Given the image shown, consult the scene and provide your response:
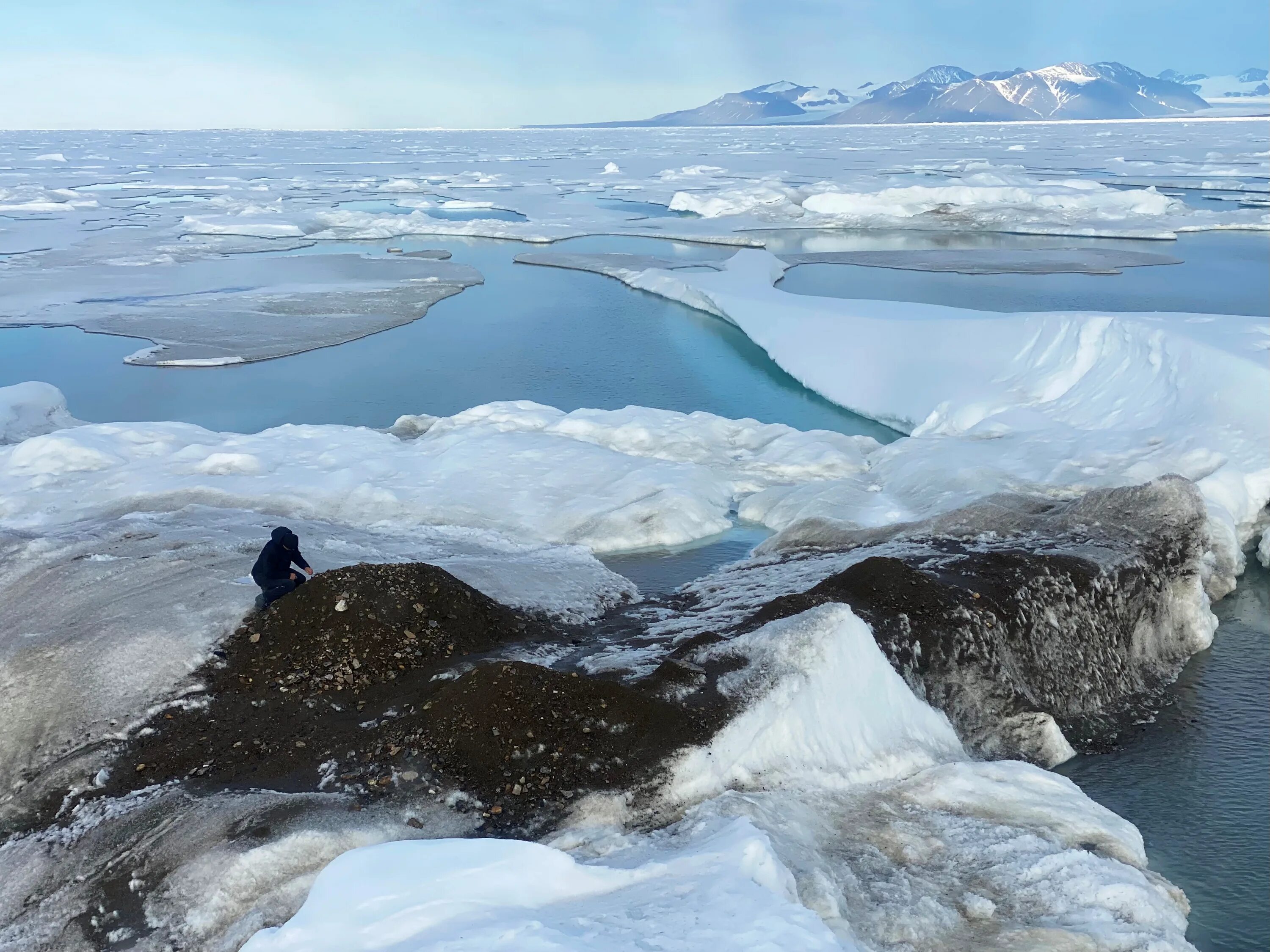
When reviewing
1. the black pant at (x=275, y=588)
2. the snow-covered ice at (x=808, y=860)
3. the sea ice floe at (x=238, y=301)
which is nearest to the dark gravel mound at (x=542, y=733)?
the snow-covered ice at (x=808, y=860)

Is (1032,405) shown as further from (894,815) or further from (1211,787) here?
(894,815)

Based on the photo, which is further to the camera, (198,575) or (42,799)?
(198,575)

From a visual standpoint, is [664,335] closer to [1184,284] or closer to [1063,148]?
[1184,284]

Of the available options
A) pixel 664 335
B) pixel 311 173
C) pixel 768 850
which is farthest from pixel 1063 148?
pixel 768 850

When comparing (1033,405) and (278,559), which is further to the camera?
(1033,405)

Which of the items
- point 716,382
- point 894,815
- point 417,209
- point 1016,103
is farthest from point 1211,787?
point 1016,103
